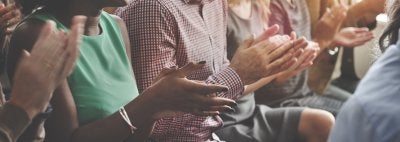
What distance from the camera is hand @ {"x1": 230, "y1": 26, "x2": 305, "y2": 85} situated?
1348 mm

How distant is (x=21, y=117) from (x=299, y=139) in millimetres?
918

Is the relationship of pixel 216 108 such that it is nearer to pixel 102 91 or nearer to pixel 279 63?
pixel 102 91

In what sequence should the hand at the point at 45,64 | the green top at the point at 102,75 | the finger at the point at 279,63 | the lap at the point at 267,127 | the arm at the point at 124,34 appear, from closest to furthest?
the hand at the point at 45,64 → the green top at the point at 102,75 → the arm at the point at 124,34 → the finger at the point at 279,63 → the lap at the point at 267,127

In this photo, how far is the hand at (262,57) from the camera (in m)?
1.35

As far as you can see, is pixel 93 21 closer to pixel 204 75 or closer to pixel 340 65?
pixel 204 75

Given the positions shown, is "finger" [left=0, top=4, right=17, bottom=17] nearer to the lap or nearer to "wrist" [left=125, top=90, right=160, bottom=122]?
"wrist" [left=125, top=90, right=160, bottom=122]

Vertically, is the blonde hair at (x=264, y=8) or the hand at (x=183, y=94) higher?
the hand at (x=183, y=94)

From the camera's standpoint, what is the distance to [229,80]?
1.32 metres

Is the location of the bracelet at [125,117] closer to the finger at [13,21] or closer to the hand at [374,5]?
the finger at [13,21]

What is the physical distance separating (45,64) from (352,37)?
150 cm

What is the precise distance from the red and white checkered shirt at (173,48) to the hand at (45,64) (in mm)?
422

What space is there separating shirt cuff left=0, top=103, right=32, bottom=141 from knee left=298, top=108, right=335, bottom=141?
2.92ft

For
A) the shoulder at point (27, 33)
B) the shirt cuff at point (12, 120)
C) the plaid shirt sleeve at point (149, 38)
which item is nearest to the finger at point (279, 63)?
the plaid shirt sleeve at point (149, 38)

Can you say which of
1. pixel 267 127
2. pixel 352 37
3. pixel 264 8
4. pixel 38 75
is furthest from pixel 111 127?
pixel 352 37
